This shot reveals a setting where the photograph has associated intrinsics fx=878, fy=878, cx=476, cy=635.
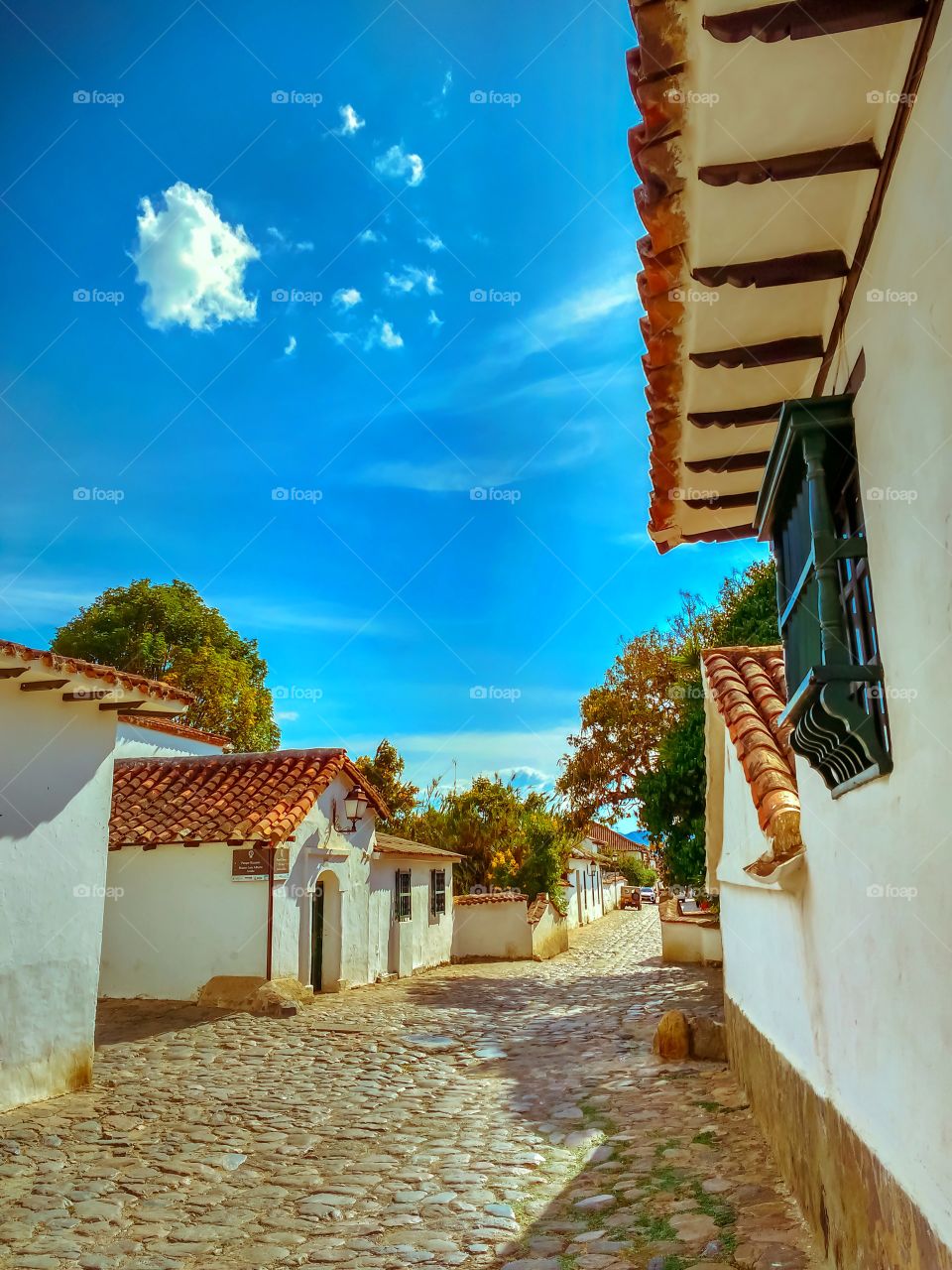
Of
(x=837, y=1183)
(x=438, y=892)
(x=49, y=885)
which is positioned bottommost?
(x=837, y=1183)

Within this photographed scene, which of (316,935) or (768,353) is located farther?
(316,935)

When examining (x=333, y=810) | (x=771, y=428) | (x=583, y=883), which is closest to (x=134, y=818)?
(x=333, y=810)

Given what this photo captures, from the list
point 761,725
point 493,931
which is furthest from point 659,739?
point 761,725

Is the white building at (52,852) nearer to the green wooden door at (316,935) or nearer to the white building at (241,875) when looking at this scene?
the white building at (241,875)

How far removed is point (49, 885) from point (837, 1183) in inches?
273

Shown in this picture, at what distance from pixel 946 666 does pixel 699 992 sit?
44.9ft

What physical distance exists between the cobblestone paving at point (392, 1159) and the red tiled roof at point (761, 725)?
2199mm

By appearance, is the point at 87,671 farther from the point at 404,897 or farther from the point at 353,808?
the point at 404,897

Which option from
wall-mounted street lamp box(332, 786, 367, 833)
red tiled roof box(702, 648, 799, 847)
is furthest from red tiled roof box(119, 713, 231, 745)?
red tiled roof box(702, 648, 799, 847)

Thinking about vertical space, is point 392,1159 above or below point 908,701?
below

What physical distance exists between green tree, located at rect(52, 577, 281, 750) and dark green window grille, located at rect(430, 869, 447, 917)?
11538 millimetres

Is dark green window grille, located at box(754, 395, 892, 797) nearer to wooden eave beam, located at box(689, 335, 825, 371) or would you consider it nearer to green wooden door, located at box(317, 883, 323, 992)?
wooden eave beam, located at box(689, 335, 825, 371)

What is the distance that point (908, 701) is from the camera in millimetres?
2650

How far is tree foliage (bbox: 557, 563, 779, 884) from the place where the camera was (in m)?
14.7
